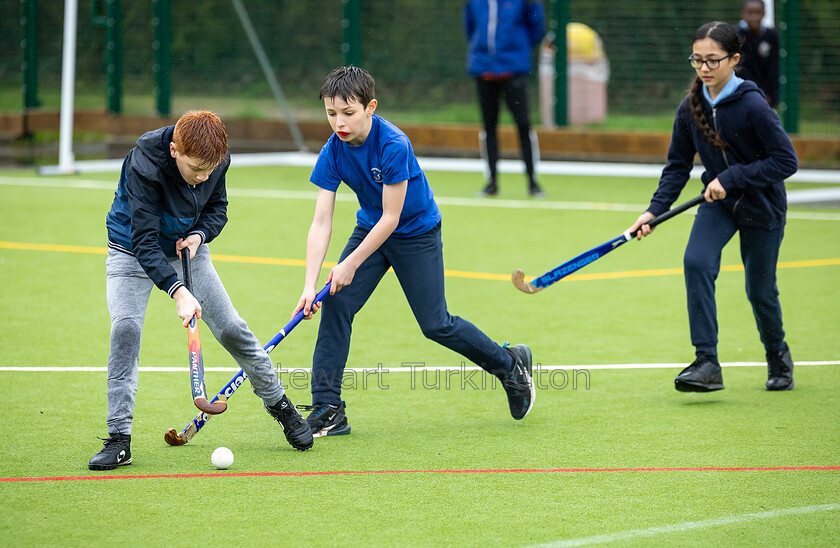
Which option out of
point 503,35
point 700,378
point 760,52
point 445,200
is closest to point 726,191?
point 700,378

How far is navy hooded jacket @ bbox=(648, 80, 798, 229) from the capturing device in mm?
5461

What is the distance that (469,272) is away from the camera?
8.77m

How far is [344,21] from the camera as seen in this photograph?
17219 mm

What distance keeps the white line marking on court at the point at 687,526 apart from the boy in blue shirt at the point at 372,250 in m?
1.44

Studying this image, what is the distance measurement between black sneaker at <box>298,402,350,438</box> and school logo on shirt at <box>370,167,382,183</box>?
0.99m

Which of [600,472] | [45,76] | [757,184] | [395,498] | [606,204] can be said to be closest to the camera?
[395,498]

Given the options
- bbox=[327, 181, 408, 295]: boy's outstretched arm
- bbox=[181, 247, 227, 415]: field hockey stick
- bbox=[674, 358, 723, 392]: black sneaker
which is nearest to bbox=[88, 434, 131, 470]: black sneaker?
bbox=[181, 247, 227, 415]: field hockey stick

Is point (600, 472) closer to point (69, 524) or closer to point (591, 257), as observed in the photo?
point (591, 257)

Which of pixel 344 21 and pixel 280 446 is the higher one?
pixel 344 21


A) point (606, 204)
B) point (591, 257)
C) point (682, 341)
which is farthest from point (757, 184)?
point (606, 204)

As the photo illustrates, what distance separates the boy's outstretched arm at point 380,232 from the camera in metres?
4.83

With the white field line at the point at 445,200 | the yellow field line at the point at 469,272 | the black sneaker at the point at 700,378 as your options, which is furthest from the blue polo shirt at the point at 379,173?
the white field line at the point at 445,200

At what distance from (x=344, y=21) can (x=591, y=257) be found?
1233cm

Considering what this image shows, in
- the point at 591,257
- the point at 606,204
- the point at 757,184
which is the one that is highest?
the point at 757,184
